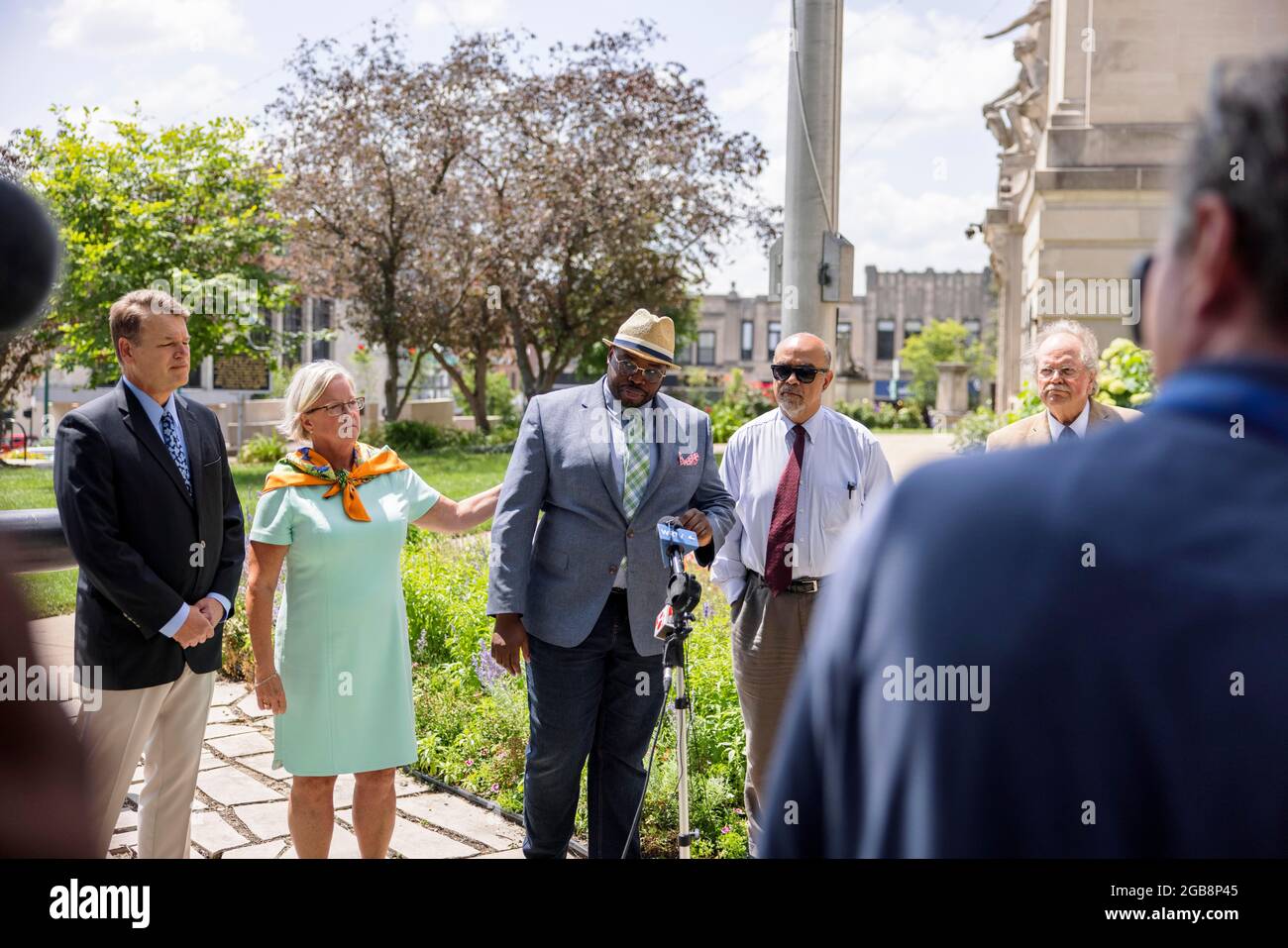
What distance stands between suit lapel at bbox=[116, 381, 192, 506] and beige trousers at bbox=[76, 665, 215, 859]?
68 cm

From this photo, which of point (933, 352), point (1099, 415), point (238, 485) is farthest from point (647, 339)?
point (933, 352)

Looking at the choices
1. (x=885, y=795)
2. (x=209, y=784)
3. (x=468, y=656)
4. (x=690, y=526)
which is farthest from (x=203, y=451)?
(x=885, y=795)

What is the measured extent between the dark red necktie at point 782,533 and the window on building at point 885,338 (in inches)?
2286

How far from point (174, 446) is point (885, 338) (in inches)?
2347

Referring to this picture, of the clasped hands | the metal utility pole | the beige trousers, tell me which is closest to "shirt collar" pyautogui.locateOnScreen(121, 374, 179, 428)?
the clasped hands

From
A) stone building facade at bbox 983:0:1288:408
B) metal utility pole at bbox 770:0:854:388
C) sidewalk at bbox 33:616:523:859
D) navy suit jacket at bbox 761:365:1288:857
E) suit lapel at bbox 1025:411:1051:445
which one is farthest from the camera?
stone building facade at bbox 983:0:1288:408

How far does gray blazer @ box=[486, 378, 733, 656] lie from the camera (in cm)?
390

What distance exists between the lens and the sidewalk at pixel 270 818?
173 inches

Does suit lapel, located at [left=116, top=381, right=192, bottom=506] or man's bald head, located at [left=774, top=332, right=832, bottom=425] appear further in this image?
man's bald head, located at [left=774, top=332, right=832, bottom=425]

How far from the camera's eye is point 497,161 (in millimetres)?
20703

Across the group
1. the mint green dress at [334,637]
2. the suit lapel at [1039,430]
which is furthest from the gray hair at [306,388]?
the suit lapel at [1039,430]

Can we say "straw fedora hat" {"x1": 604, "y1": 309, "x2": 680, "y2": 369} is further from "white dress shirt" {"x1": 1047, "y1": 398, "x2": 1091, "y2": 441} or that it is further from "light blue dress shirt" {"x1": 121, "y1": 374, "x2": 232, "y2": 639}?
"white dress shirt" {"x1": 1047, "y1": 398, "x2": 1091, "y2": 441}

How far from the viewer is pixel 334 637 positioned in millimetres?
3783
